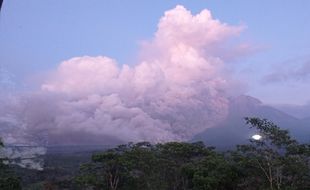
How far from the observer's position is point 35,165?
105312mm

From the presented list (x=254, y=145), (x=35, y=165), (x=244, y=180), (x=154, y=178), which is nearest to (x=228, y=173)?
(x=244, y=180)

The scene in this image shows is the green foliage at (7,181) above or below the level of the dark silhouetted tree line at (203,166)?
below

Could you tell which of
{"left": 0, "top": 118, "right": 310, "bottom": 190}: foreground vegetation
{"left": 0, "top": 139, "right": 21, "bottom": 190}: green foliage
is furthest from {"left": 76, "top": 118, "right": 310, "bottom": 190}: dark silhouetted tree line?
{"left": 0, "top": 139, "right": 21, "bottom": 190}: green foliage

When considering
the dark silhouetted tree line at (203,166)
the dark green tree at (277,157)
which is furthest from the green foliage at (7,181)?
the dark green tree at (277,157)

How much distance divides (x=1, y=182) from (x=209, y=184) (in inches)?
613

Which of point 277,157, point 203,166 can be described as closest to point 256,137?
point 277,157

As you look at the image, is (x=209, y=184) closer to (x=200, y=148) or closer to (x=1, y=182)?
(x=200, y=148)

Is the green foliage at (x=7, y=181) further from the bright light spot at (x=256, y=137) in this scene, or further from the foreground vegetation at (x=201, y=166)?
the bright light spot at (x=256, y=137)

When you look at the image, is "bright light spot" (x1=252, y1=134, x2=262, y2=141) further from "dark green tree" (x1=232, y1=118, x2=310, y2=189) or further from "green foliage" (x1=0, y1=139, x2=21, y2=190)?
"green foliage" (x1=0, y1=139, x2=21, y2=190)

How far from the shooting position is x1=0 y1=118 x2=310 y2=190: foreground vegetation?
1182 inches

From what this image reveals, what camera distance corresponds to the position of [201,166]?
121 feet

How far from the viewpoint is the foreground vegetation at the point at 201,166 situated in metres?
30.0

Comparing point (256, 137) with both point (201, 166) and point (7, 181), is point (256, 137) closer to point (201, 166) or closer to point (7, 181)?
point (201, 166)

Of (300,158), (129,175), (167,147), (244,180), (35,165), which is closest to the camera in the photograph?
(300,158)
